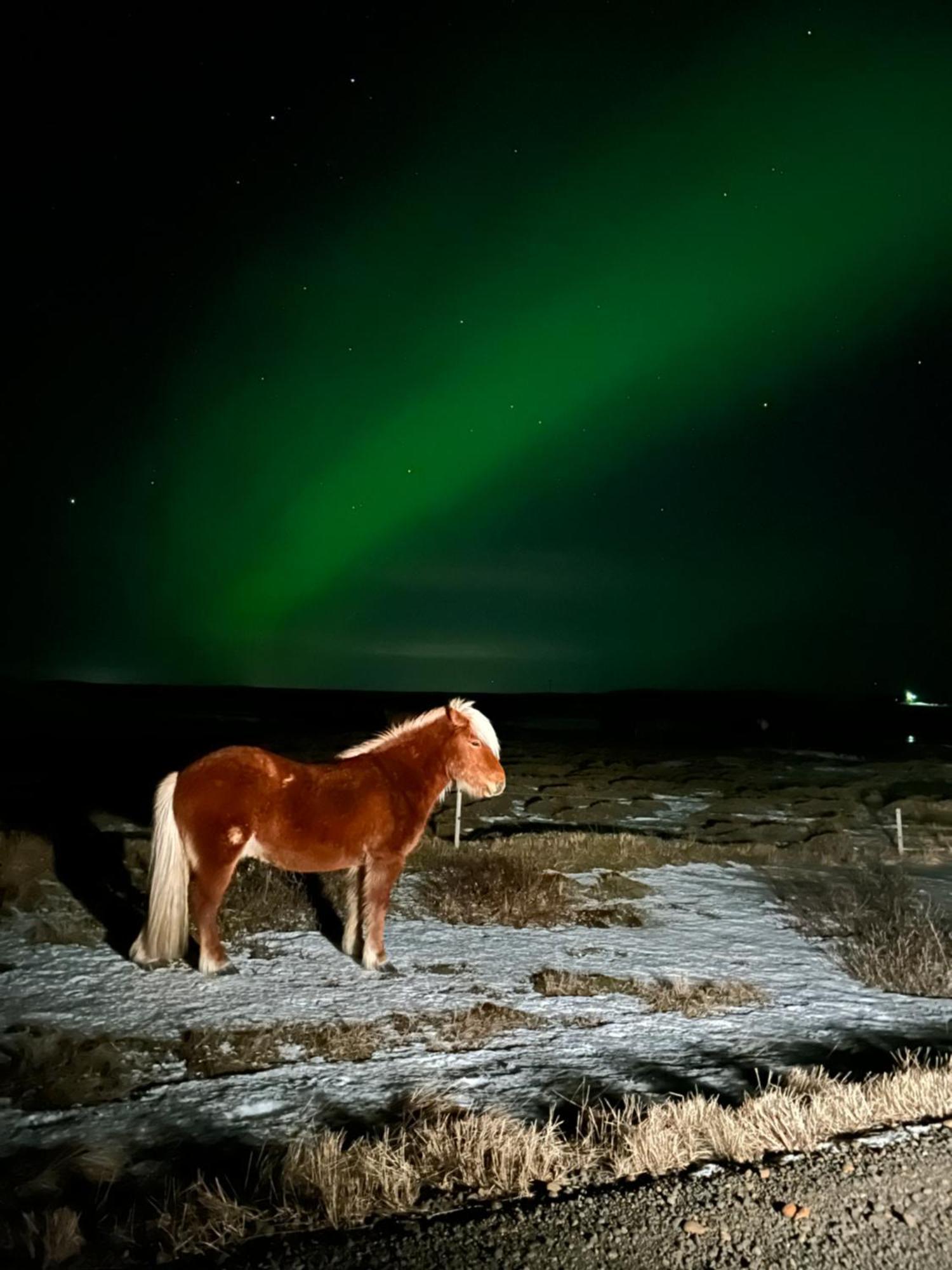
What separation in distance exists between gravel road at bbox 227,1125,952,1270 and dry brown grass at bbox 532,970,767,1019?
2.83 m

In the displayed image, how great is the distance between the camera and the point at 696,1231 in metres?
3.31

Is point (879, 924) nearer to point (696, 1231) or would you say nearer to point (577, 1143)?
point (577, 1143)

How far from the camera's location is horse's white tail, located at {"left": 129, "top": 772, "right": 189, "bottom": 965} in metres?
6.58

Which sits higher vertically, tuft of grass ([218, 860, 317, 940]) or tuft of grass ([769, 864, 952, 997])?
tuft of grass ([218, 860, 317, 940])

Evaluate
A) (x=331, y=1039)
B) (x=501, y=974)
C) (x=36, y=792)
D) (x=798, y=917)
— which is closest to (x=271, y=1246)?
(x=331, y=1039)

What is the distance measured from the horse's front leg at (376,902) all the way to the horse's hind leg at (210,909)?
1.06m

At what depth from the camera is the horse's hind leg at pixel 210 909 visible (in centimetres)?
664

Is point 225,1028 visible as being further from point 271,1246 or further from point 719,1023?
point 719,1023

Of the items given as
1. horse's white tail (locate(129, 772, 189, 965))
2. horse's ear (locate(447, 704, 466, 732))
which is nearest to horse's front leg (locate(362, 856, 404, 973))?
horse's ear (locate(447, 704, 466, 732))

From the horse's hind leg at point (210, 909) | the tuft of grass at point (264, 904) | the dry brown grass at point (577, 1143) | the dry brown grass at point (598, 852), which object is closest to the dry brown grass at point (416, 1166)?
the dry brown grass at point (577, 1143)

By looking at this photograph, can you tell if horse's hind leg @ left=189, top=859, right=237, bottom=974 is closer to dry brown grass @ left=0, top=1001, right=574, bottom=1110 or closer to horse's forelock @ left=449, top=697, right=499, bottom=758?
dry brown grass @ left=0, top=1001, right=574, bottom=1110

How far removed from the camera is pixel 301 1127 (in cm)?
453

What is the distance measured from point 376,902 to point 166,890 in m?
1.63

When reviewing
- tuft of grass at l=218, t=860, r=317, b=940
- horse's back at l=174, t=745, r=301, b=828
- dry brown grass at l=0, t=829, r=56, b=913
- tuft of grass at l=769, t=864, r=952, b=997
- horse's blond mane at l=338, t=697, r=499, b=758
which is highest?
horse's blond mane at l=338, t=697, r=499, b=758
